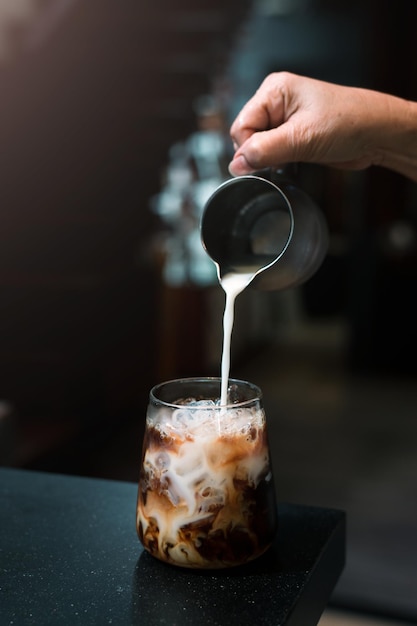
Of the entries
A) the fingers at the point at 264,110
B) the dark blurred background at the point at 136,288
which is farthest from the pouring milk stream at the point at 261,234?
the dark blurred background at the point at 136,288

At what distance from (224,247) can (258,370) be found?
4.79 metres

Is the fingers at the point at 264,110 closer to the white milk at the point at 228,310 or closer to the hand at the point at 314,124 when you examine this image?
the hand at the point at 314,124

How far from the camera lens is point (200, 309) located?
523 centimetres

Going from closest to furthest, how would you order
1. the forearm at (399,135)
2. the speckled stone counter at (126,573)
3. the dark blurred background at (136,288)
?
the speckled stone counter at (126,573) < the forearm at (399,135) < the dark blurred background at (136,288)

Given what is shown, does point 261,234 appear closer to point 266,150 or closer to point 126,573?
point 266,150

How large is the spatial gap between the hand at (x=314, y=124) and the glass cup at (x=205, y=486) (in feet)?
1.34

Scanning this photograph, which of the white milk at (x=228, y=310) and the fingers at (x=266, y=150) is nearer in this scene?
the white milk at (x=228, y=310)

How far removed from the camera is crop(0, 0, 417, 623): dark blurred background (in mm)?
3387

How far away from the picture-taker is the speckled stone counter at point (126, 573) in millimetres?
825

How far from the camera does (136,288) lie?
4441 mm

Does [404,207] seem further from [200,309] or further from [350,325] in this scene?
[200,309]

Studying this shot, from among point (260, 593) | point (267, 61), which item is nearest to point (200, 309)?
point (267, 61)

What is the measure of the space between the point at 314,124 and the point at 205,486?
58cm

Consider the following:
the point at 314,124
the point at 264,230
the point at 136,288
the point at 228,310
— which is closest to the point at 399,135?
the point at 314,124
